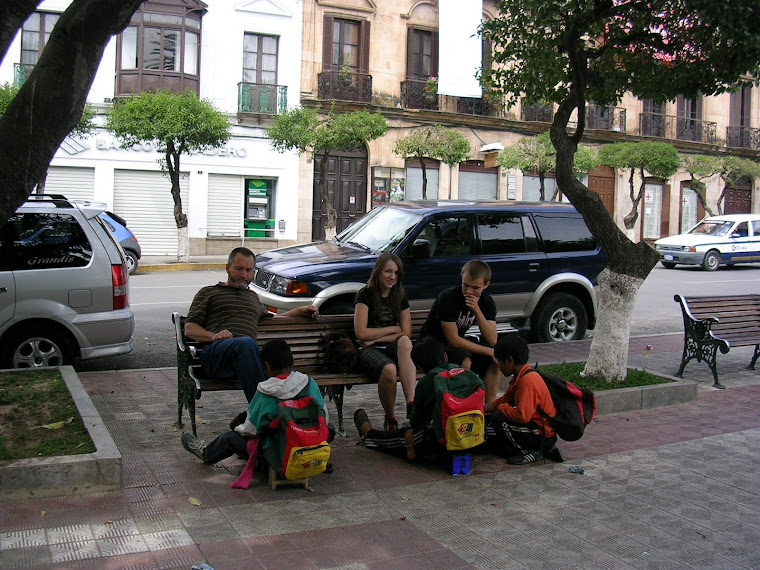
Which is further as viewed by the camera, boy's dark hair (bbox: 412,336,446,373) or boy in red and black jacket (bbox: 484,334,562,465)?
boy's dark hair (bbox: 412,336,446,373)

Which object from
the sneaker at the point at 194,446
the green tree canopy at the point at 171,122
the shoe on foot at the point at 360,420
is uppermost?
the green tree canopy at the point at 171,122

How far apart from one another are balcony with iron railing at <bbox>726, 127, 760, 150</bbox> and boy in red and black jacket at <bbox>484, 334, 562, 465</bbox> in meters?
37.4

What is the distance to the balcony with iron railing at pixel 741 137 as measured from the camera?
39000 mm

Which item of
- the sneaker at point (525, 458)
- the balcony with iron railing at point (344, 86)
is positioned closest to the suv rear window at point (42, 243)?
the sneaker at point (525, 458)

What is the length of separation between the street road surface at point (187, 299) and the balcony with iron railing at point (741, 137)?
47.6 feet

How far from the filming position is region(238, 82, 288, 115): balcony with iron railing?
91.6ft

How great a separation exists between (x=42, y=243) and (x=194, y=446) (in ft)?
11.5

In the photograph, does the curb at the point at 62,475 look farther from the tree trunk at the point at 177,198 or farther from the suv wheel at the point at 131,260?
the tree trunk at the point at 177,198

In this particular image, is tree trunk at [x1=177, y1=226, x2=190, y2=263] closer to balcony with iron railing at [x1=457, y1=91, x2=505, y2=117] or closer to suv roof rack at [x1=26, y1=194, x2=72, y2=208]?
balcony with iron railing at [x1=457, y1=91, x2=505, y2=117]

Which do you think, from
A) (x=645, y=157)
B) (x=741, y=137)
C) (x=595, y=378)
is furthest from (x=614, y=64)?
(x=741, y=137)

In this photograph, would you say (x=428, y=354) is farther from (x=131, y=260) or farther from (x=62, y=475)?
(x=131, y=260)

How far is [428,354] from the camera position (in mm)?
6043

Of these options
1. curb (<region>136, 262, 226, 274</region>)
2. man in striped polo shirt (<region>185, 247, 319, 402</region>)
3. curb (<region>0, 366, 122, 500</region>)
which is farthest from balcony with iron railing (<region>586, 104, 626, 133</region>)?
curb (<region>0, 366, 122, 500</region>)

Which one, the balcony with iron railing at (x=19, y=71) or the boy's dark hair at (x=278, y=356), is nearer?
the boy's dark hair at (x=278, y=356)
